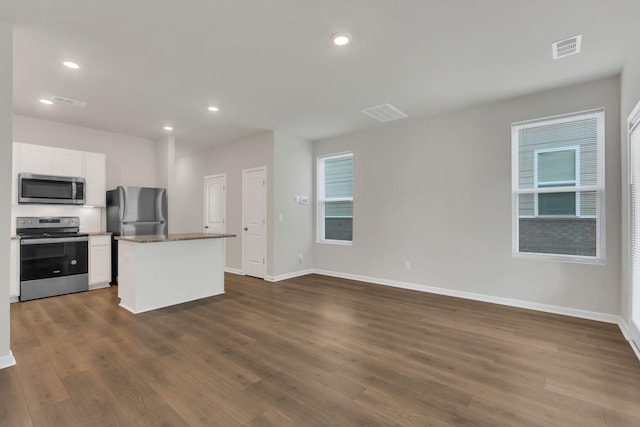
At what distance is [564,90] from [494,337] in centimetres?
308

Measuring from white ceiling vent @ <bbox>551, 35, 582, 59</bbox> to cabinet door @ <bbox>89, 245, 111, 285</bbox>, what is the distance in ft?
21.6

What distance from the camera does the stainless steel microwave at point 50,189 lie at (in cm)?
446

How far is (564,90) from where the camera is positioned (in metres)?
3.70

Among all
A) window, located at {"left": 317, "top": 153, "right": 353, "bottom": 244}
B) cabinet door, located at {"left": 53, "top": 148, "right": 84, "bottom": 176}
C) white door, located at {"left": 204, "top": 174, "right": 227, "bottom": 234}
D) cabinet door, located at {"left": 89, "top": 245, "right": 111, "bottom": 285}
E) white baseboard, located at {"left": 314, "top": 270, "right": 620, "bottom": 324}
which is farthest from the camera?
white door, located at {"left": 204, "top": 174, "right": 227, "bottom": 234}

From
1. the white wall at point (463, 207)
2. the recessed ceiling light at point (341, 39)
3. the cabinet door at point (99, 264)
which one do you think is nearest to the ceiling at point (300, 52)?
the recessed ceiling light at point (341, 39)

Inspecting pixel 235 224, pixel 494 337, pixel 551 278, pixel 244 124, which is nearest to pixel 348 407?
pixel 494 337

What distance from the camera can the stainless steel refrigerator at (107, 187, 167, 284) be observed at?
525cm

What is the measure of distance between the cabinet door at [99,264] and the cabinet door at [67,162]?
128cm

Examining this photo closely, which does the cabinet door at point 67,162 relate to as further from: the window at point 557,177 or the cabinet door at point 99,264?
the window at point 557,177

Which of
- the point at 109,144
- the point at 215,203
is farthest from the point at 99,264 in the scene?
the point at 215,203

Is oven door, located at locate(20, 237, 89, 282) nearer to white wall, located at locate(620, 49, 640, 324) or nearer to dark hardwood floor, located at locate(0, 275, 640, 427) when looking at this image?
dark hardwood floor, located at locate(0, 275, 640, 427)

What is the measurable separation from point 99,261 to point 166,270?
1.85 meters

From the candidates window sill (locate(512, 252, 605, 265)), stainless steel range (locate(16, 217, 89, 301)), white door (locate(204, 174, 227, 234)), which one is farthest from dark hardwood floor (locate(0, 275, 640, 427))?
white door (locate(204, 174, 227, 234))

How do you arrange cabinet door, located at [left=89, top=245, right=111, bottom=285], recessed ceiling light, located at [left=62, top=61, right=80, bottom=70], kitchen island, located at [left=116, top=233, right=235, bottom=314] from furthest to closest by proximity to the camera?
cabinet door, located at [left=89, top=245, right=111, bottom=285]
kitchen island, located at [left=116, top=233, right=235, bottom=314]
recessed ceiling light, located at [left=62, top=61, right=80, bottom=70]
